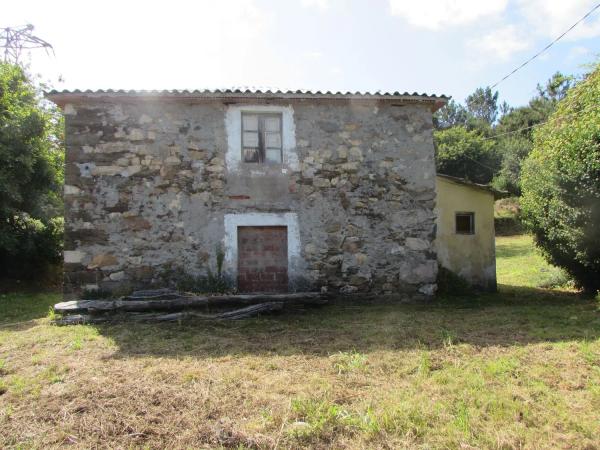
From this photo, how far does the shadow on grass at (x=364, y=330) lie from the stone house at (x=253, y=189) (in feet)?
3.29

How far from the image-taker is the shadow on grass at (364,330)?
5789 mm

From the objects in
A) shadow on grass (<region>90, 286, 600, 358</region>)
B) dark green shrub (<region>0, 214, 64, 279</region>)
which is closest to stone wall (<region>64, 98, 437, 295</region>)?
shadow on grass (<region>90, 286, 600, 358</region>)

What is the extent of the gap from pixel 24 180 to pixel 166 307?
6846mm

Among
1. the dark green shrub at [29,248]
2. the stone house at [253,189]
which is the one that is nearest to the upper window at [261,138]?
the stone house at [253,189]

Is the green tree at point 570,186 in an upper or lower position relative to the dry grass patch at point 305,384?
upper

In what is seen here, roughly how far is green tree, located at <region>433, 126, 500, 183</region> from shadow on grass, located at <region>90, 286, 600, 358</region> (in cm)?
2145

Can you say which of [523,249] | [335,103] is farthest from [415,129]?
[523,249]

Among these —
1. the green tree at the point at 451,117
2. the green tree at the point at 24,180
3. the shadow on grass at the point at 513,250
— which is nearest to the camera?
the green tree at the point at 24,180

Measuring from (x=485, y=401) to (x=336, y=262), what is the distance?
4.78m

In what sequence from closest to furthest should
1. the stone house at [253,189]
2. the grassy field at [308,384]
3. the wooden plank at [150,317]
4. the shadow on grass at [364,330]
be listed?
the grassy field at [308,384] → the shadow on grass at [364,330] → the wooden plank at [150,317] → the stone house at [253,189]

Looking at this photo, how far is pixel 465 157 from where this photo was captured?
29031mm

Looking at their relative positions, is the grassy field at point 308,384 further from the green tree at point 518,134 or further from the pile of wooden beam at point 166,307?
the green tree at point 518,134

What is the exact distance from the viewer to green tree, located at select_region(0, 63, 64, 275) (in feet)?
36.7

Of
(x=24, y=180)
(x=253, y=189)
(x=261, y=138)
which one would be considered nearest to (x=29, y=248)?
(x=24, y=180)
